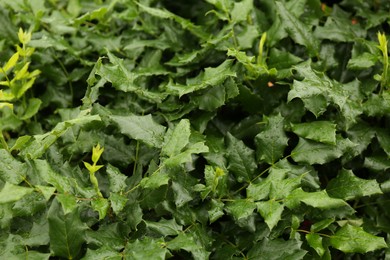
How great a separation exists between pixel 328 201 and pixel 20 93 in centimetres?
86

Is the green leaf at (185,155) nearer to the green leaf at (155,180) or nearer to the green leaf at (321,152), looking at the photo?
the green leaf at (155,180)

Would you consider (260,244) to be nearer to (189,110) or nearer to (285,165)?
(285,165)

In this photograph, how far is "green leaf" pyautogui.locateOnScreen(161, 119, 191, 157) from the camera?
1.12 m

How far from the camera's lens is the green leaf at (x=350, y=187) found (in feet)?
3.92

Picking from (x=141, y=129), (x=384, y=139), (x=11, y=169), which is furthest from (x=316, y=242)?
(x=11, y=169)

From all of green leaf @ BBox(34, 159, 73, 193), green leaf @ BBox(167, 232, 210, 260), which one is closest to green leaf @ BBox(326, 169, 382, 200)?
green leaf @ BBox(167, 232, 210, 260)

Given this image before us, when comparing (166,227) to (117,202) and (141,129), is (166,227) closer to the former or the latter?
(117,202)

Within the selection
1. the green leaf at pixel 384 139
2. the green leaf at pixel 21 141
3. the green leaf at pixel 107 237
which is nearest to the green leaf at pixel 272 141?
the green leaf at pixel 384 139

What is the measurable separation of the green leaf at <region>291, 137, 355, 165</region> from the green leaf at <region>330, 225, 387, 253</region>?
0.55 feet

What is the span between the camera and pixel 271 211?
42.0 inches

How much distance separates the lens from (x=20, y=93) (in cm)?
140

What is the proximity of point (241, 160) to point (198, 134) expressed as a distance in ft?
0.40

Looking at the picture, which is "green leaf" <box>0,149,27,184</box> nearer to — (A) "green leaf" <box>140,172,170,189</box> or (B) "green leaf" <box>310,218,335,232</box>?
(A) "green leaf" <box>140,172,170,189</box>

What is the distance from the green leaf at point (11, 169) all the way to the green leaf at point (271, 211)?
20.3 inches
